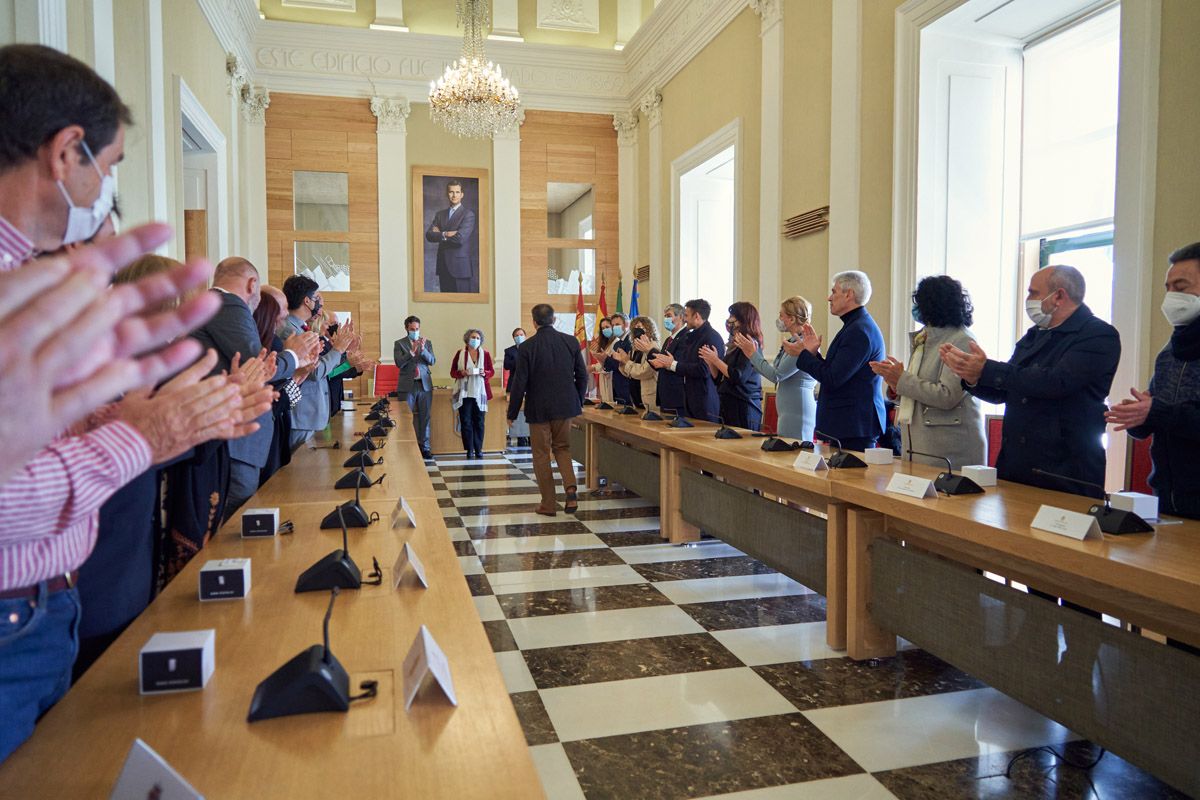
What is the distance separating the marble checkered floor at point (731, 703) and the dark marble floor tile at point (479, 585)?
0.04ft

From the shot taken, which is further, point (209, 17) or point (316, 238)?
point (316, 238)

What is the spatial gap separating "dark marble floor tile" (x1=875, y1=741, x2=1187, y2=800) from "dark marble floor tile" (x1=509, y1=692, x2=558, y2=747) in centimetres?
96

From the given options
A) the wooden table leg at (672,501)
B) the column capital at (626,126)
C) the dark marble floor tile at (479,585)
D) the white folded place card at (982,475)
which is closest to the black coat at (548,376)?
the wooden table leg at (672,501)

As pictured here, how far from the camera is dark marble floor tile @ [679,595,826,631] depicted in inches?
137

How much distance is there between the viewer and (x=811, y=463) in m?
3.28

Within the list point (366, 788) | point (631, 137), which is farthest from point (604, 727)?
Result: point (631, 137)

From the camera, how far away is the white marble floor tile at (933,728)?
7.62 ft

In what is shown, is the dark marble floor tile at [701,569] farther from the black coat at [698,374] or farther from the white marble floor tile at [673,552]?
the black coat at [698,374]

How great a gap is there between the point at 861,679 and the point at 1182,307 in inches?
62.5

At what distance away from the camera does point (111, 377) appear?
626mm

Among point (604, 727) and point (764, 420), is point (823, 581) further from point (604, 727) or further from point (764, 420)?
point (764, 420)

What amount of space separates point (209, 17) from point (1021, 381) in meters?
7.83

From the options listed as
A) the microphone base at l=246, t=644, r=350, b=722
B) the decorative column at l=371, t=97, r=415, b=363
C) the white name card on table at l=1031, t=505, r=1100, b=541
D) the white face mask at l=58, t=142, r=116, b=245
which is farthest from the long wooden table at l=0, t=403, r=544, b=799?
the decorative column at l=371, t=97, r=415, b=363

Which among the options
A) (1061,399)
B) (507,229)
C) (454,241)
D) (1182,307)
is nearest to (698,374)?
(1061,399)
